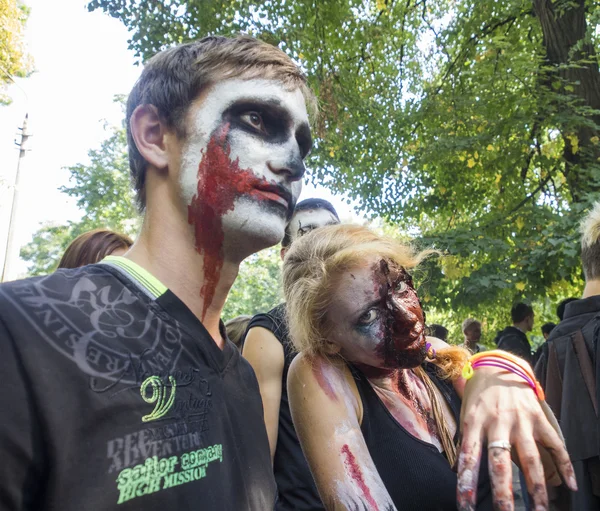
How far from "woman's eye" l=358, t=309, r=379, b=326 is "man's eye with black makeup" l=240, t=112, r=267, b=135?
0.69 metres

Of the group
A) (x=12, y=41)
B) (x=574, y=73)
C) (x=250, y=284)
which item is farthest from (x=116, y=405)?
(x=250, y=284)

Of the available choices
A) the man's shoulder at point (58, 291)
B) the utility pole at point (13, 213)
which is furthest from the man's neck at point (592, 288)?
the utility pole at point (13, 213)

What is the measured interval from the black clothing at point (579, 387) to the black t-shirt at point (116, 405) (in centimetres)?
213

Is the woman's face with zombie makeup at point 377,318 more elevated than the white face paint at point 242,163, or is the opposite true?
the white face paint at point 242,163

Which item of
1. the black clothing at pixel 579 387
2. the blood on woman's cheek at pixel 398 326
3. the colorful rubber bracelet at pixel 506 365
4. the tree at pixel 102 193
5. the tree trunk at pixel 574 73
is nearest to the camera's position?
the colorful rubber bracelet at pixel 506 365

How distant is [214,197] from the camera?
131 cm

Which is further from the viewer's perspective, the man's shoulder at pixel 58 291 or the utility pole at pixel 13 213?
the utility pole at pixel 13 213

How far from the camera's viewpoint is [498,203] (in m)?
7.61

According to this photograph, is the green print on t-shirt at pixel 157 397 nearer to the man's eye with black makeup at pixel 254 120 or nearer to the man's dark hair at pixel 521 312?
the man's eye with black makeup at pixel 254 120

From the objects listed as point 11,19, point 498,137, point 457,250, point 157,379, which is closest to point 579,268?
point 457,250

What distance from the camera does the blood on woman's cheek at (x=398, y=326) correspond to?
171cm

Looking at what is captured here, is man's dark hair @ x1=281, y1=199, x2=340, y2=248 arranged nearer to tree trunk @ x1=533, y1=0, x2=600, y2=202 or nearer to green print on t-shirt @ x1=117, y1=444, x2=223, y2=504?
green print on t-shirt @ x1=117, y1=444, x2=223, y2=504

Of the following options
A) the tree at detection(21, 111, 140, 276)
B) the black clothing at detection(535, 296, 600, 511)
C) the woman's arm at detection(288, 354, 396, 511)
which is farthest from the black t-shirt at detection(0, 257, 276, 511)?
the tree at detection(21, 111, 140, 276)

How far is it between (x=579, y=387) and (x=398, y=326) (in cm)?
170
